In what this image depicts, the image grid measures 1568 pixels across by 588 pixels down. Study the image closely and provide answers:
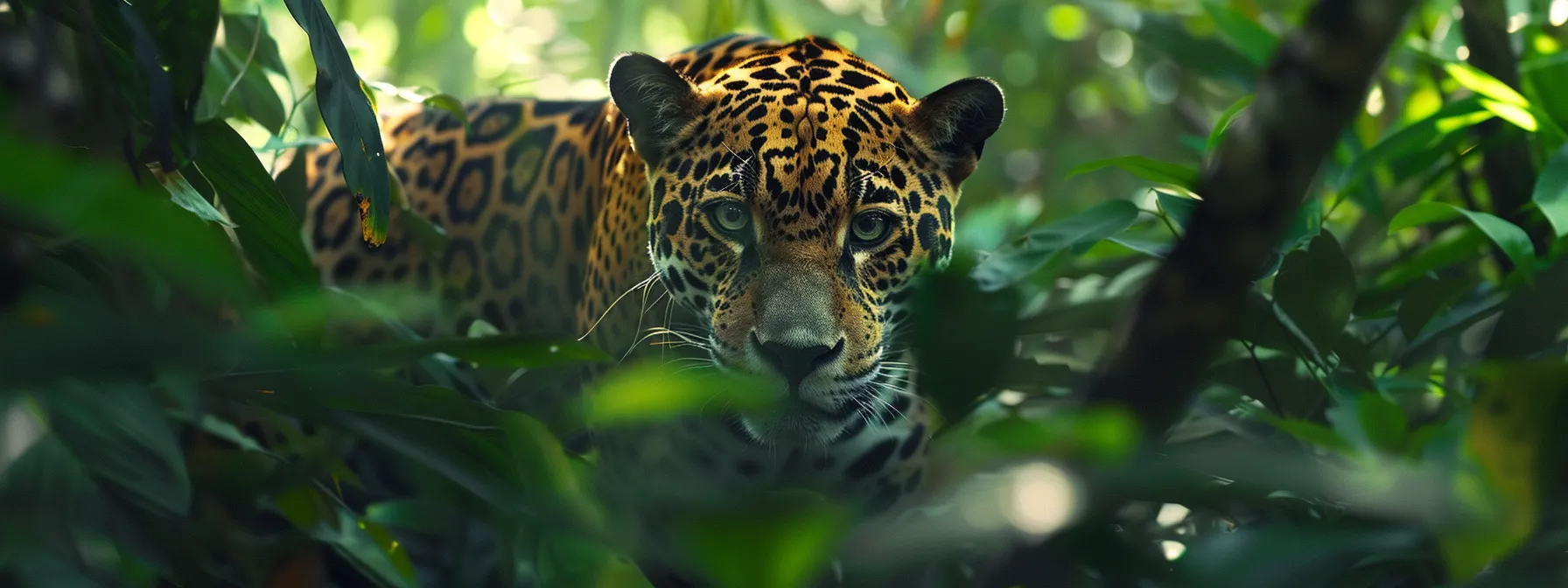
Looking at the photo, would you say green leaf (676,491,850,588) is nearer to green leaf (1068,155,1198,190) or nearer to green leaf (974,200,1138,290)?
green leaf (974,200,1138,290)

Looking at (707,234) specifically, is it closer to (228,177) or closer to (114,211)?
(228,177)

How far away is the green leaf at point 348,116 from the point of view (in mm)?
1176

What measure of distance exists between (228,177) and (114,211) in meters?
0.83

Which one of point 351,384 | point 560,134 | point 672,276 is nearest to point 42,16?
point 351,384

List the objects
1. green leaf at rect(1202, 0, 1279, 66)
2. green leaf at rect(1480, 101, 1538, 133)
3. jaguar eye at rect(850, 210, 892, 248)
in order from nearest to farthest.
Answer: green leaf at rect(1480, 101, 1538, 133) → jaguar eye at rect(850, 210, 892, 248) → green leaf at rect(1202, 0, 1279, 66)

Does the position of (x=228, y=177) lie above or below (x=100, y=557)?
above

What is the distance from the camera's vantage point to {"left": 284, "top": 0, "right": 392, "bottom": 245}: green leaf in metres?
1.18

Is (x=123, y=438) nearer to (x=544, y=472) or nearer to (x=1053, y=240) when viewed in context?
(x=544, y=472)

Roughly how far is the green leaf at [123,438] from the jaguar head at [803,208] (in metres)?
0.86

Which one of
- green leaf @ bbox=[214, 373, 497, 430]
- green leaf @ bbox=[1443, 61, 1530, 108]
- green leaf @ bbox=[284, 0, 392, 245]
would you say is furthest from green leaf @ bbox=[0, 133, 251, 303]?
green leaf @ bbox=[1443, 61, 1530, 108]

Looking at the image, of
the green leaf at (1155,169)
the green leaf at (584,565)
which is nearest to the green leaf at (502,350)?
the green leaf at (584,565)

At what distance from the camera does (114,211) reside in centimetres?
54

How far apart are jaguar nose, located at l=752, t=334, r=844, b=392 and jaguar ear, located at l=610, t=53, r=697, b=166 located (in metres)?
0.44

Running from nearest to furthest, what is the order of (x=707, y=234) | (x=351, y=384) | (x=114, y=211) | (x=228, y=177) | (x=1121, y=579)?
(x=114, y=211) < (x=1121, y=579) < (x=351, y=384) < (x=228, y=177) < (x=707, y=234)
